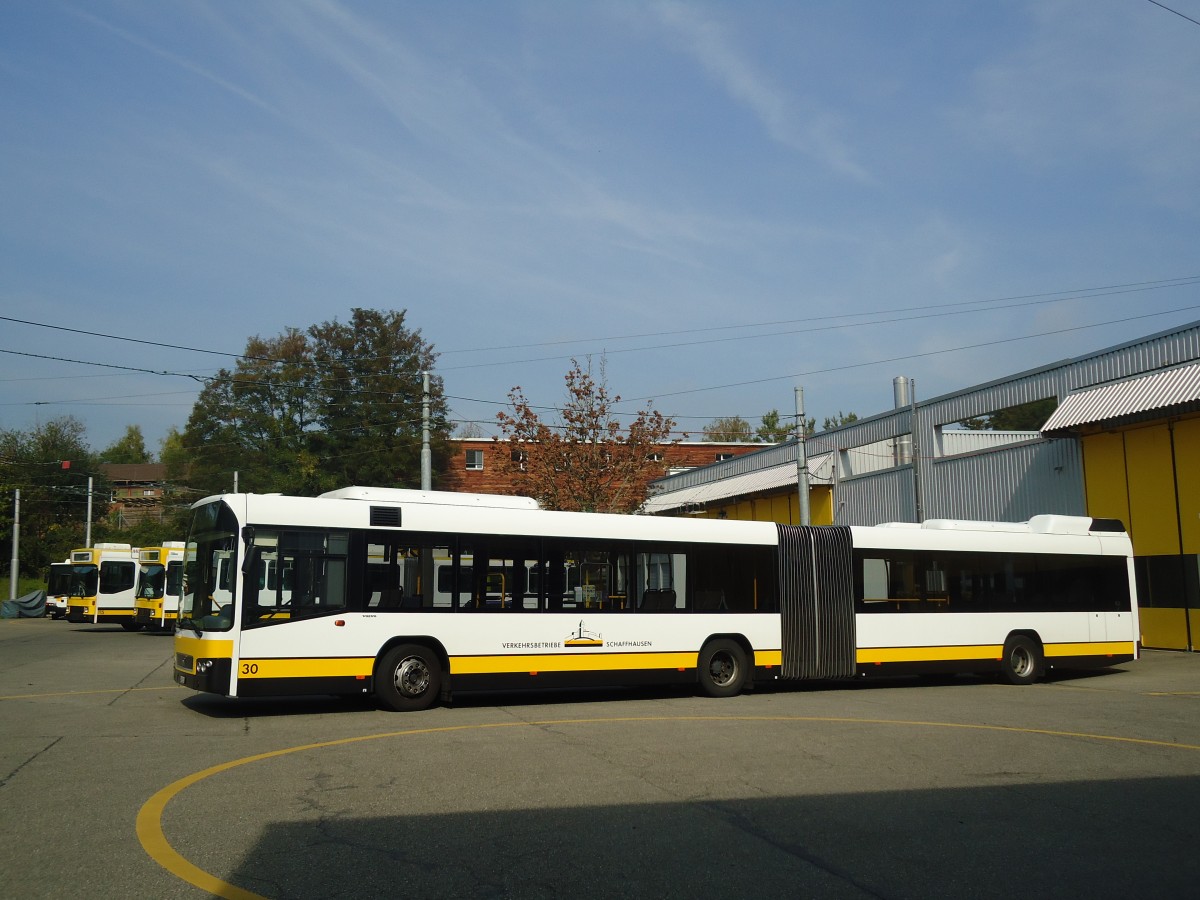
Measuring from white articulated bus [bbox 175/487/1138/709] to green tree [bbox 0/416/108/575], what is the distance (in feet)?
204

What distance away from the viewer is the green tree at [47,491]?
2822 inches

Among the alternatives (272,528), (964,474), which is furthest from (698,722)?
(964,474)

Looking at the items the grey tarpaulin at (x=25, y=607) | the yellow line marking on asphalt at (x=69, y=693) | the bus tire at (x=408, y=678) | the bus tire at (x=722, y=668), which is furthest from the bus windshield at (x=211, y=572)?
the grey tarpaulin at (x=25, y=607)

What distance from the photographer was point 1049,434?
2566 centimetres

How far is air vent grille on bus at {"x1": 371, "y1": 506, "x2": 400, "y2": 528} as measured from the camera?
1412cm

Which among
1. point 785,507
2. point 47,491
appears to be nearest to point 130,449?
point 47,491

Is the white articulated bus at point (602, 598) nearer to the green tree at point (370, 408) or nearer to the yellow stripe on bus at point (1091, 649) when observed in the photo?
the yellow stripe on bus at point (1091, 649)

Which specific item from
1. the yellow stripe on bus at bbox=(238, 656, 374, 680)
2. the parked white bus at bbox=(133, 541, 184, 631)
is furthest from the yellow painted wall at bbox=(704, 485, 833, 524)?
the yellow stripe on bus at bbox=(238, 656, 374, 680)

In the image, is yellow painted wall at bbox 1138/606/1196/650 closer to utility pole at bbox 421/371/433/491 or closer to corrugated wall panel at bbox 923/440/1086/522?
corrugated wall panel at bbox 923/440/1086/522

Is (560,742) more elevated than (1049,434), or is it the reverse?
(1049,434)

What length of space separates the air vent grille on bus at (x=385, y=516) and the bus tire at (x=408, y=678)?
163 cm

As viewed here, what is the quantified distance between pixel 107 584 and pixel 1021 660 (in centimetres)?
3392

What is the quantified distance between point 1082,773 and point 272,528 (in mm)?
9619

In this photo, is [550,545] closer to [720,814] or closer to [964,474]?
[720,814]
